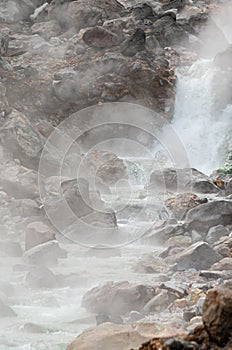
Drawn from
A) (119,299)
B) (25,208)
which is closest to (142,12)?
(25,208)

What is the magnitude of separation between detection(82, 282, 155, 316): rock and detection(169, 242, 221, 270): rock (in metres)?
2.22

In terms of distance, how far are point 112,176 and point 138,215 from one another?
19.3 ft

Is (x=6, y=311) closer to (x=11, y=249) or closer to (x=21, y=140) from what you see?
(x=11, y=249)

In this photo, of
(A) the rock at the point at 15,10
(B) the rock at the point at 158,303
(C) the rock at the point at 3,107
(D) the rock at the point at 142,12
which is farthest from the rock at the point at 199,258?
(A) the rock at the point at 15,10

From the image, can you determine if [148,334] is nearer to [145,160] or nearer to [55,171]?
[55,171]

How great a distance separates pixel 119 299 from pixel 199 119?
2154 centimetres

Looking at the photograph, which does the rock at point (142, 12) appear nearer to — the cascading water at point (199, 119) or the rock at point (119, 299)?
the cascading water at point (199, 119)

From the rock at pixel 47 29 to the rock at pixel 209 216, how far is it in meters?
24.3

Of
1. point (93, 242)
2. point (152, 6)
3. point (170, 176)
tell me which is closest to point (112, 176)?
point (170, 176)

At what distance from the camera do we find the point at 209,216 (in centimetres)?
1358

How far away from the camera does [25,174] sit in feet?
58.3

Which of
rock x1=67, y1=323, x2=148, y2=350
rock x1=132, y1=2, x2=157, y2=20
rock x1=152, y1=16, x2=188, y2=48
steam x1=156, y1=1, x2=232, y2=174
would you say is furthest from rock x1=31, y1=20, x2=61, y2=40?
rock x1=67, y1=323, x2=148, y2=350

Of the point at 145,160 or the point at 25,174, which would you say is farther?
the point at 145,160

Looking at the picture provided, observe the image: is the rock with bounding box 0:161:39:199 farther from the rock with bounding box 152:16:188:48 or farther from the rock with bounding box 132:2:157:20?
the rock with bounding box 132:2:157:20
